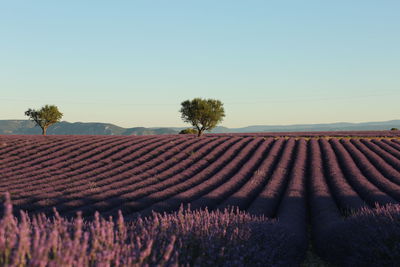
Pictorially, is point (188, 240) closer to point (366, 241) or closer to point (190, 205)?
point (366, 241)

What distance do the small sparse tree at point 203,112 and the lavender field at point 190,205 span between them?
618 inches

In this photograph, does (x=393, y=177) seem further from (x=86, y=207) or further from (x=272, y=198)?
(x=86, y=207)

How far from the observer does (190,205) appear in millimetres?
9711

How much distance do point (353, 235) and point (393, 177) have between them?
30.2ft

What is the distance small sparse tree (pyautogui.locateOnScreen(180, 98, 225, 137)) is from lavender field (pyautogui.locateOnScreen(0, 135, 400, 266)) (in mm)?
15700

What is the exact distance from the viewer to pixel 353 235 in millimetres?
6008

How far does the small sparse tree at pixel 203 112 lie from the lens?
40875 mm

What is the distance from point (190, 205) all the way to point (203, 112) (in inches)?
1228

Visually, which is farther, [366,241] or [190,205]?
[190,205]

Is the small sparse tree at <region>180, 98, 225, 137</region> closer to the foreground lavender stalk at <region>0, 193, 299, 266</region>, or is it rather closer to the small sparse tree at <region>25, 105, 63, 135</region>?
the small sparse tree at <region>25, 105, 63, 135</region>

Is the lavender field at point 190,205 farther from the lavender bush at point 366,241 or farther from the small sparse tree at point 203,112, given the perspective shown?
the small sparse tree at point 203,112

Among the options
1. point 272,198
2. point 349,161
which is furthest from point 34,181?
point 349,161

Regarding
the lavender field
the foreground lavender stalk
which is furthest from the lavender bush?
the foreground lavender stalk

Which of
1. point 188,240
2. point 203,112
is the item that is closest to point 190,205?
point 188,240
